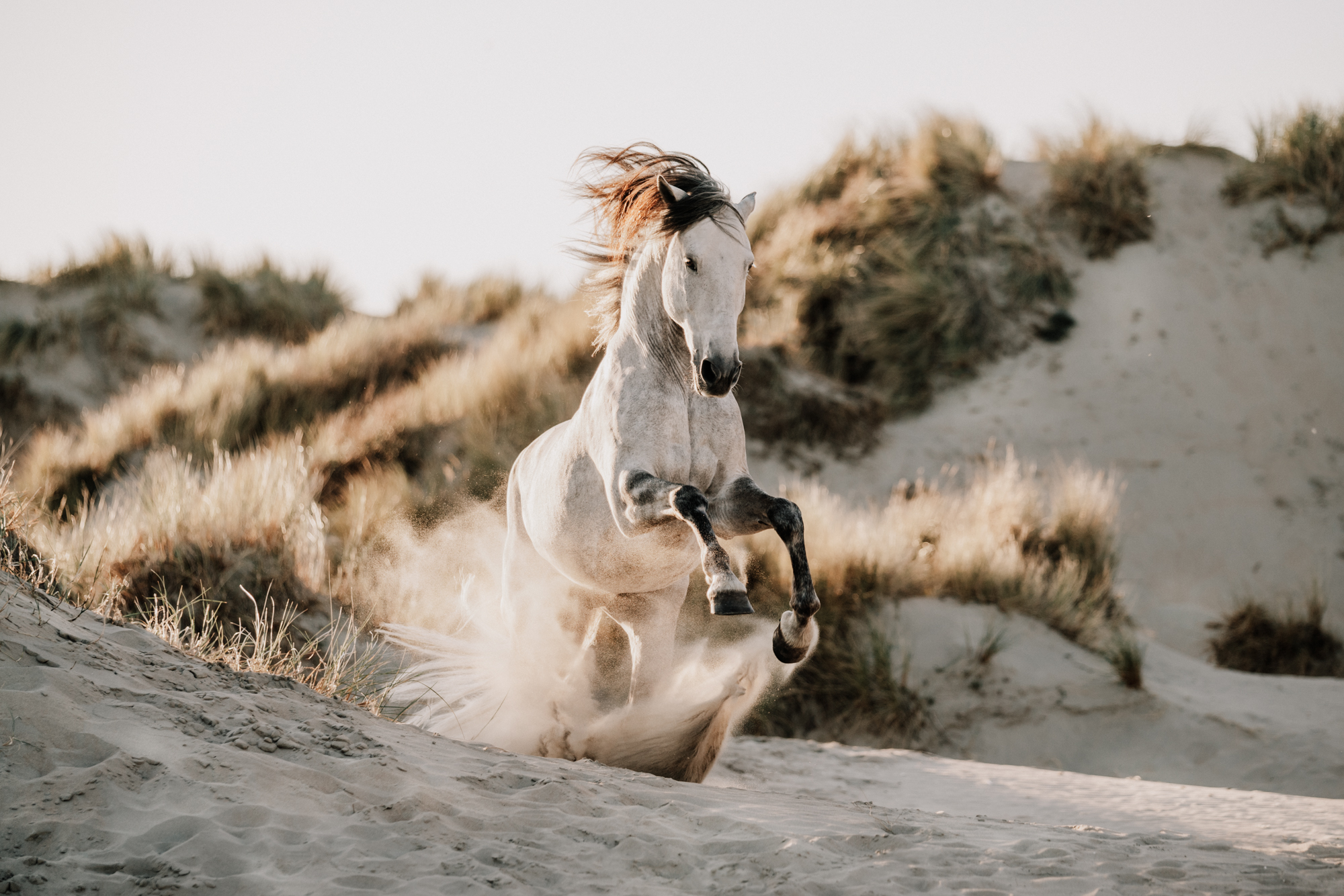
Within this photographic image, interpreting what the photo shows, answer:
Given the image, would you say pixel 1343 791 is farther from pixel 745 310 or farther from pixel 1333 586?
pixel 745 310

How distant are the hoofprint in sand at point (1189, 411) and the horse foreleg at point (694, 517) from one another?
727 centimetres

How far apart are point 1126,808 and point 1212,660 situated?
5.20 meters

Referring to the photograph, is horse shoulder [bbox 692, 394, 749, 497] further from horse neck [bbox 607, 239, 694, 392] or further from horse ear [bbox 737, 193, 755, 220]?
horse ear [bbox 737, 193, 755, 220]

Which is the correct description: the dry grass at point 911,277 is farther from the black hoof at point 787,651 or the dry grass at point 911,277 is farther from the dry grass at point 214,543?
the black hoof at point 787,651

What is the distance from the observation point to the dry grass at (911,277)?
12.7 m

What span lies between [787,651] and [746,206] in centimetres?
168

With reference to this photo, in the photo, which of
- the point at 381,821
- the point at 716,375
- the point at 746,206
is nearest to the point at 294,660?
the point at 381,821

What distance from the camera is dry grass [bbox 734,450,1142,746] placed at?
22.5 feet

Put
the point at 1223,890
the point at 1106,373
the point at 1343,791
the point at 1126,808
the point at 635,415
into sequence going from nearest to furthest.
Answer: the point at 1223,890 → the point at 635,415 → the point at 1126,808 → the point at 1343,791 → the point at 1106,373

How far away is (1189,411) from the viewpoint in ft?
40.3

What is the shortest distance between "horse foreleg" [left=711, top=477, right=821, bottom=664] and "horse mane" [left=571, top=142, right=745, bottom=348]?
0.95 metres

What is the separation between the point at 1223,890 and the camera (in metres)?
2.54

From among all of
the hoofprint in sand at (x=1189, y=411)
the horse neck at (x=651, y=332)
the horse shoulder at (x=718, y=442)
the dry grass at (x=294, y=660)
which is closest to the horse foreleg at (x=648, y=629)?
the horse shoulder at (x=718, y=442)

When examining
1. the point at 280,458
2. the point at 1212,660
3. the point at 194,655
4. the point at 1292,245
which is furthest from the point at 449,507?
the point at 1292,245
